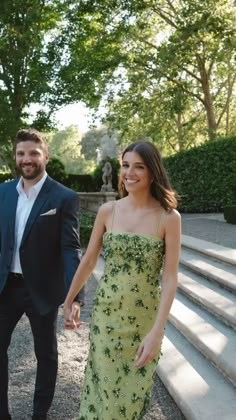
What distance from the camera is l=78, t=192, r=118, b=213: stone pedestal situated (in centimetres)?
1546

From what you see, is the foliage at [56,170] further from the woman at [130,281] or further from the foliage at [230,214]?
the woman at [130,281]

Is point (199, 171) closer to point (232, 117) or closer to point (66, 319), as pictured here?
point (232, 117)

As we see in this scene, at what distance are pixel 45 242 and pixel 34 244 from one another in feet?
0.23

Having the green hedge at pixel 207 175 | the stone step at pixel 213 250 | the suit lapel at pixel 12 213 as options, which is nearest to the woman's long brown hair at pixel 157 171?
the suit lapel at pixel 12 213


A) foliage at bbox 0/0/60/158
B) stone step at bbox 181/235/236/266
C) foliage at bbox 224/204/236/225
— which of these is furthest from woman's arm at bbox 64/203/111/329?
foliage at bbox 224/204/236/225

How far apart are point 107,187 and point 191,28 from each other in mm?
6635

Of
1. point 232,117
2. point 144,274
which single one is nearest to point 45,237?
point 144,274

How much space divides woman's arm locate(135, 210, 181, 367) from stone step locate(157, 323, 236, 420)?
1.35 metres

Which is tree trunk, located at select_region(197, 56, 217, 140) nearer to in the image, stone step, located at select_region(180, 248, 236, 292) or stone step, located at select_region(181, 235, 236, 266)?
stone step, located at select_region(181, 235, 236, 266)

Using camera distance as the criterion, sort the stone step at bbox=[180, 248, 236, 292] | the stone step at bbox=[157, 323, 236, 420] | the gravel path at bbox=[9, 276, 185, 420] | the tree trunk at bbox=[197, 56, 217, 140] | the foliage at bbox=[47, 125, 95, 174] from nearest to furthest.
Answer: the stone step at bbox=[157, 323, 236, 420] < the gravel path at bbox=[9, 276, 185, 420] < the stone step at bbox=[180, 248, 236, 292] < the tree trunk at bbox=[197, 56, 217, 140] < the foliage at bbox=[47, 125, 95, 174]

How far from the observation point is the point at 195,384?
3.64 meters

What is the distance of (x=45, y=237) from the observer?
2.83 meters

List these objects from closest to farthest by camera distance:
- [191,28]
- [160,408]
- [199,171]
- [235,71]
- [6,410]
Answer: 1. [6,410]
2. [160,408]
3. [191,28]
4. [199,171]
5. [235,71]

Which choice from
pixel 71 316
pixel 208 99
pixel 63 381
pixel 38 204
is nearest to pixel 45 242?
pixel 38 204
